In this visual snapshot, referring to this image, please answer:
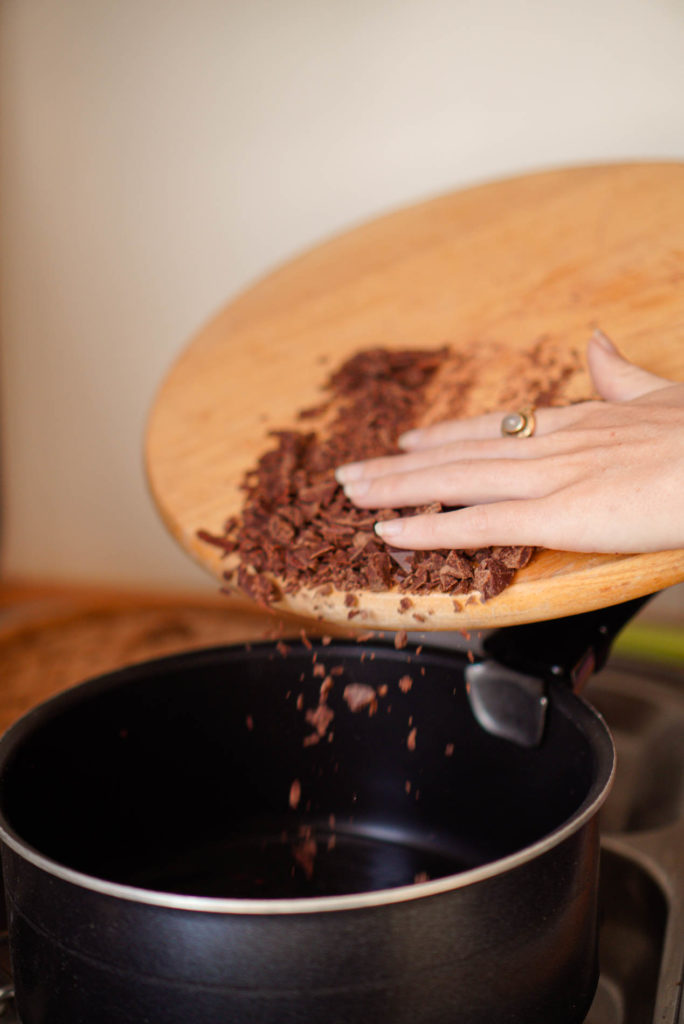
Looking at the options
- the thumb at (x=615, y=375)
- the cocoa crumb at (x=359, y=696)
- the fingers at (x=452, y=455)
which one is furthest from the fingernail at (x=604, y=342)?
the cocoa crumb at (x=359, y=696)

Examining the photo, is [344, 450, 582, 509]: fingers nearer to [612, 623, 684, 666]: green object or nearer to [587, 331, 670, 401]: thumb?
[587, 331, 670, 401]: thumb

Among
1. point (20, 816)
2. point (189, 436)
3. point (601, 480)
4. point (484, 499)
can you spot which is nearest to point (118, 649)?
point (189, 436)

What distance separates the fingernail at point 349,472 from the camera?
818mm

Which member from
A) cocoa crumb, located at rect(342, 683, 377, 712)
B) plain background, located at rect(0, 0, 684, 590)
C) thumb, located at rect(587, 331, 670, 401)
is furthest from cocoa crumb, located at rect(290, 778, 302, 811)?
plain background, located at rect(0, 0, 684, 590)

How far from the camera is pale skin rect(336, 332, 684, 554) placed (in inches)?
23.5

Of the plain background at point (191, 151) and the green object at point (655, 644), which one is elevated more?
the plain background at point (191, 151)

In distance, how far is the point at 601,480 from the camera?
62 cm

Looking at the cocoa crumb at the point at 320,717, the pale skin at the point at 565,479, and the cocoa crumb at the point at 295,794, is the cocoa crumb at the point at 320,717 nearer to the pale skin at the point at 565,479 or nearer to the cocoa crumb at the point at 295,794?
the cocoa crumb at the point at 295,794

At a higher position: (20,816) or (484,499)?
(484,499)

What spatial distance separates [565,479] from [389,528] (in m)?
0.13

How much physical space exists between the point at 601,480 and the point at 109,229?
116cm

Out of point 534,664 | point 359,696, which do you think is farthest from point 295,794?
point 534,664

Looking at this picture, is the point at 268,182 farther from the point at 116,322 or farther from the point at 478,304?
the point at 478,304

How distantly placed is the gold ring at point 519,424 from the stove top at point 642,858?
14.9 inches
